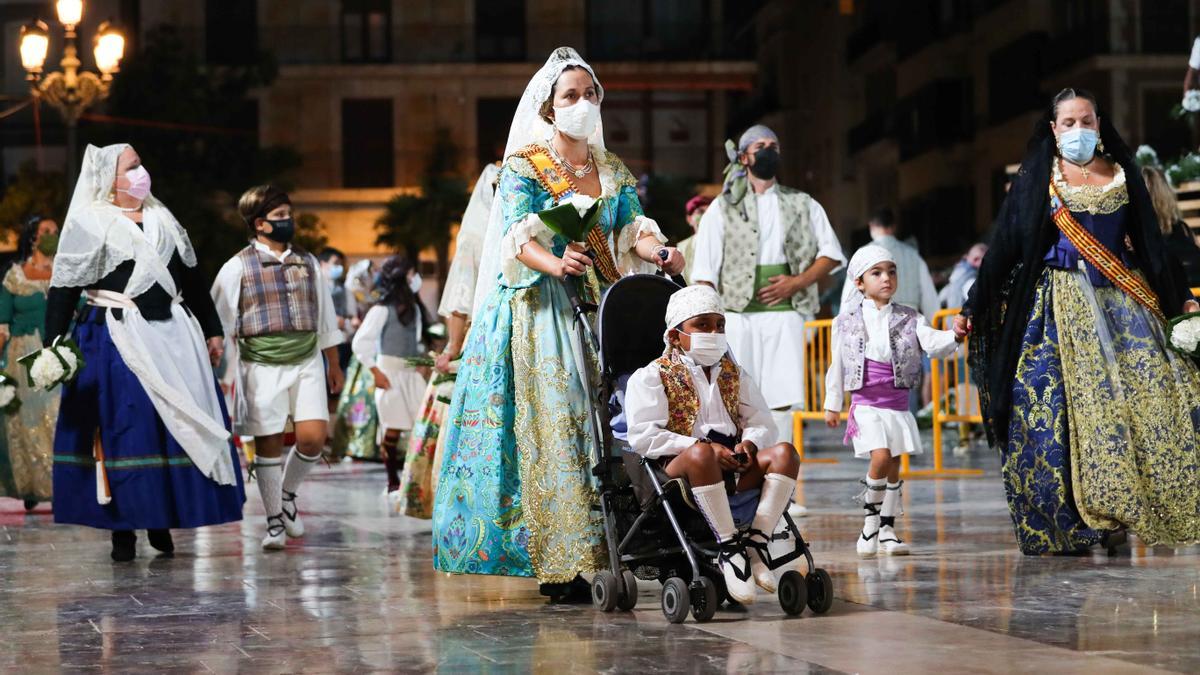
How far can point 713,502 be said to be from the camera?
7.70 meters

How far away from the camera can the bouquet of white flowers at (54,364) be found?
415 inches

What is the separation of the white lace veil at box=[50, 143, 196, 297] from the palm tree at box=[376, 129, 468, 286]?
116ft

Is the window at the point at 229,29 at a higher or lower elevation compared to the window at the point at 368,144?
higher

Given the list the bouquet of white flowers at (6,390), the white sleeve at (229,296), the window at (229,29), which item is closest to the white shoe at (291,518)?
the white sleeve at (229,296)

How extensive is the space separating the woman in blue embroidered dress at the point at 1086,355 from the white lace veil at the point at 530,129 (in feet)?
7.71

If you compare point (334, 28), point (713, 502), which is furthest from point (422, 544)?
point (334, 28)

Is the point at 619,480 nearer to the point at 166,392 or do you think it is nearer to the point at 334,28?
the point at 166,392

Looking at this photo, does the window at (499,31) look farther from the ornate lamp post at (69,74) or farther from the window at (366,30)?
the ornate lamp post at (69,74)


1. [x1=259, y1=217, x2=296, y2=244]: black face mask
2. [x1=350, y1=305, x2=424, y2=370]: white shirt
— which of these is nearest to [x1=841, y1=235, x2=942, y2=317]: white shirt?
[x1=350, y1=305, x2=424, y2=370]: white shirt

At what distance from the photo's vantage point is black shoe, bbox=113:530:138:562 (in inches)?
425

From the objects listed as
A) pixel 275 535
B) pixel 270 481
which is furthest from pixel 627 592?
pixel 270 481

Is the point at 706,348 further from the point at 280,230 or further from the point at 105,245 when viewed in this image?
the point at 280,230

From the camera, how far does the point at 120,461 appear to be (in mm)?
10789

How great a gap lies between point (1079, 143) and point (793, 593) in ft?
10.5
